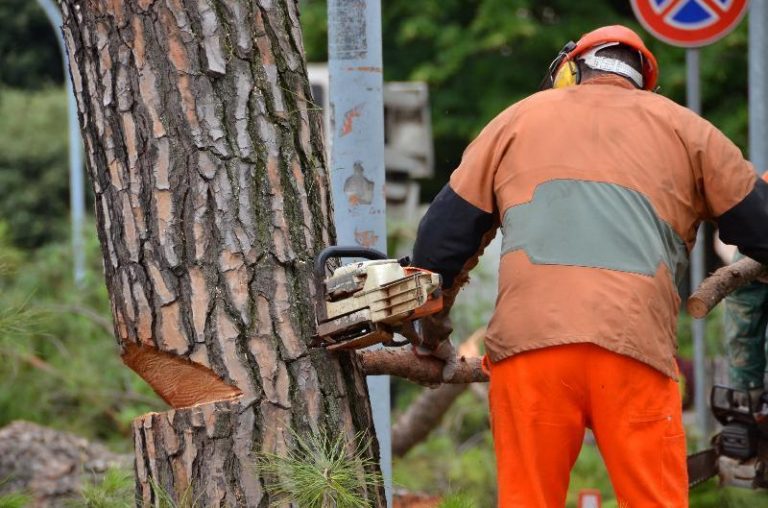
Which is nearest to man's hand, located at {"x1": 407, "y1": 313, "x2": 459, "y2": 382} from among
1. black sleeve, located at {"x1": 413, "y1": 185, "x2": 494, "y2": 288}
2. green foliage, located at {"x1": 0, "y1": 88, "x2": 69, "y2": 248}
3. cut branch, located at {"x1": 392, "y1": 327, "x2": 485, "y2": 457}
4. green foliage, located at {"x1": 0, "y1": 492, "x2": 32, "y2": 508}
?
black sleeve, located at {"x1": 413, "y1": 185, "x2": 494, "y2": 288}

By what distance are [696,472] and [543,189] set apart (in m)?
2.72

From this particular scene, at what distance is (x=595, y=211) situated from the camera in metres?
3.50

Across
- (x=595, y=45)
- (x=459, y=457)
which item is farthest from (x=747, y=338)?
(x=459, y=457)

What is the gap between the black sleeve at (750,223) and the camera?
3.65 m

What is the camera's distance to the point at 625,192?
351 cm

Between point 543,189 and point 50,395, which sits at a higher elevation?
A: point 543,189

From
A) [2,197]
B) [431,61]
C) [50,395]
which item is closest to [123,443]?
[50,395]

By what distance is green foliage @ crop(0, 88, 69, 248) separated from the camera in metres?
23.2

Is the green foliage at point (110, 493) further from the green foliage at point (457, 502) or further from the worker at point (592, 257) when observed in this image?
the worker at point (592, 257)

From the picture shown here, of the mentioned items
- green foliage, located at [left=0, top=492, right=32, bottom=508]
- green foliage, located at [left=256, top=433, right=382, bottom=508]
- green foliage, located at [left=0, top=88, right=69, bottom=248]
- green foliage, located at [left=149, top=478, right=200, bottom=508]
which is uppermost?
green foliage, located at [left=256, top=433, right=382, bottom=508]

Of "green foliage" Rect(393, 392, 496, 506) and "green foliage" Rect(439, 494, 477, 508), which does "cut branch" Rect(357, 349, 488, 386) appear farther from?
"green foliage" Rect(393, 392, 496, 506)

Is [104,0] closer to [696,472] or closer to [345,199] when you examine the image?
[345,199]

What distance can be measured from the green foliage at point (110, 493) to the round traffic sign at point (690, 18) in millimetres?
4008

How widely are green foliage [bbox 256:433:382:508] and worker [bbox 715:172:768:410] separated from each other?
2593 millimetres
